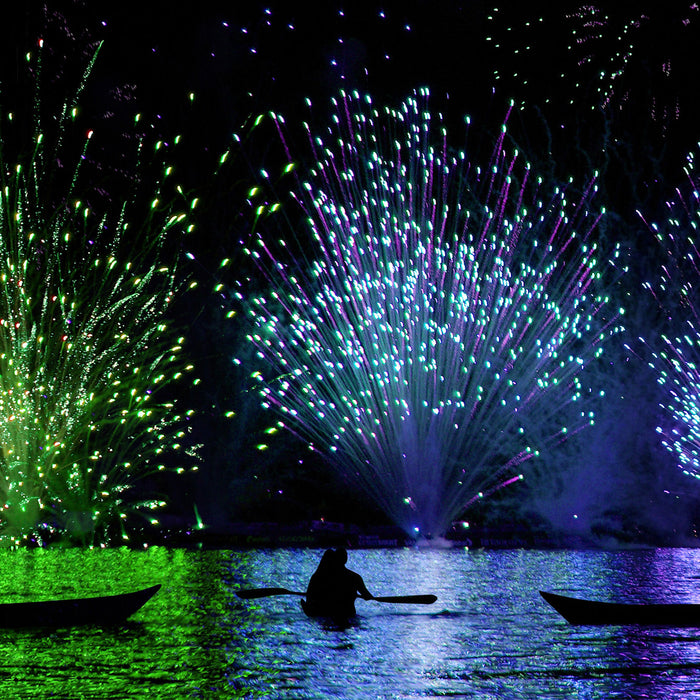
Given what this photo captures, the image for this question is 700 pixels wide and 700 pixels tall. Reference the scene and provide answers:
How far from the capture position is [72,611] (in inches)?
645

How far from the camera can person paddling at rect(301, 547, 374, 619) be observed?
58.5ft

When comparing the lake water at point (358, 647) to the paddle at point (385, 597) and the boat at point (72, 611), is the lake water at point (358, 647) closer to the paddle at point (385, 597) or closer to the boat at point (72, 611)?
the paddle at point (385, 597)

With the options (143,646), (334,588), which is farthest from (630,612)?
(143,646)

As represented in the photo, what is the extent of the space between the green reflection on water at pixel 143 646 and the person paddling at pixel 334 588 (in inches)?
52.2

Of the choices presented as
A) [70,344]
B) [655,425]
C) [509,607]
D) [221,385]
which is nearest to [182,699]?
[509,607]

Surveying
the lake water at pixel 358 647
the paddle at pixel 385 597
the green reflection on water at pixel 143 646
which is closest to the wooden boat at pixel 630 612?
the lake water at pixel 358 647

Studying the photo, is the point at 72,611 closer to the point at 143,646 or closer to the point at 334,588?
the point at 143,646

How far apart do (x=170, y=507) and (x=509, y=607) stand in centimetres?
3042

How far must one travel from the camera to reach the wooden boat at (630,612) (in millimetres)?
16453

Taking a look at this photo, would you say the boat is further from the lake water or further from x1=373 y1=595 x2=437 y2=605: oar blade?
x1=373 y1=595 x2=437 y2=605: oar blade

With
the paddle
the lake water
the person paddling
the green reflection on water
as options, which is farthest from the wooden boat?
the green reflection on water

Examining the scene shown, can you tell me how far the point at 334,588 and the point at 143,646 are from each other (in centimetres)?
471

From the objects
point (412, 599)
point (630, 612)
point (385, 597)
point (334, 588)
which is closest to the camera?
point (630, 612)

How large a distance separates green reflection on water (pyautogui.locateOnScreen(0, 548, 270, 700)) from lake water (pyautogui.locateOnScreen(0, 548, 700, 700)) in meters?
0.03
